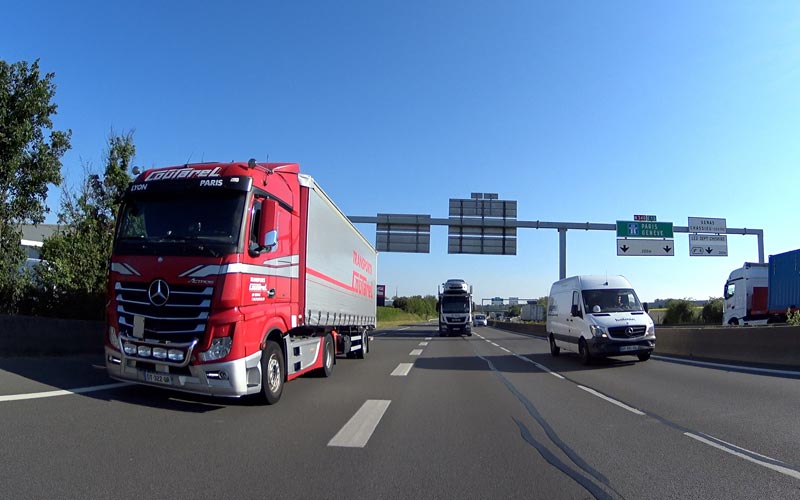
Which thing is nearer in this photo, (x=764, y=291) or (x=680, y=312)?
(x=764, y=291)

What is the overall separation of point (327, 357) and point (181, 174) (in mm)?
5253

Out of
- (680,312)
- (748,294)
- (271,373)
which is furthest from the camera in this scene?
(680,312)

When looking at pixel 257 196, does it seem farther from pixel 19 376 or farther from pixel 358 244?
pixel 358 244

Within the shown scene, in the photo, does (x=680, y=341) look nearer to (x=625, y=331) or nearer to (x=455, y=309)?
(x=625, y=331)

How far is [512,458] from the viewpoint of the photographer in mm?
5457

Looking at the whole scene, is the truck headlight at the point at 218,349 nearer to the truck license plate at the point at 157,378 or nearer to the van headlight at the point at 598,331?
the truck license plate at the point at 157,378

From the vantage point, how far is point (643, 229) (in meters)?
30.3

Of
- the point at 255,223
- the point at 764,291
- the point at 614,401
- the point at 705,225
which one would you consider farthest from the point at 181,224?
the point at 705,225

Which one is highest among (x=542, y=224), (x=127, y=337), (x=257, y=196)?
(x=542, y=224)

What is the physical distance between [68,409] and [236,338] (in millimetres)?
2323

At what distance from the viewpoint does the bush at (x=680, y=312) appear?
161 ft

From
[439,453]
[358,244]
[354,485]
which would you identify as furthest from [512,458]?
[358,244]

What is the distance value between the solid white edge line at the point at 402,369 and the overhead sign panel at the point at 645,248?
63.7ft

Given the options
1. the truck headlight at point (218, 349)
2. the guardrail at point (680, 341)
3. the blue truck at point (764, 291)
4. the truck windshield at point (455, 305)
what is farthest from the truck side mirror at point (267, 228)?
the truck windshield at point (455, 305)
